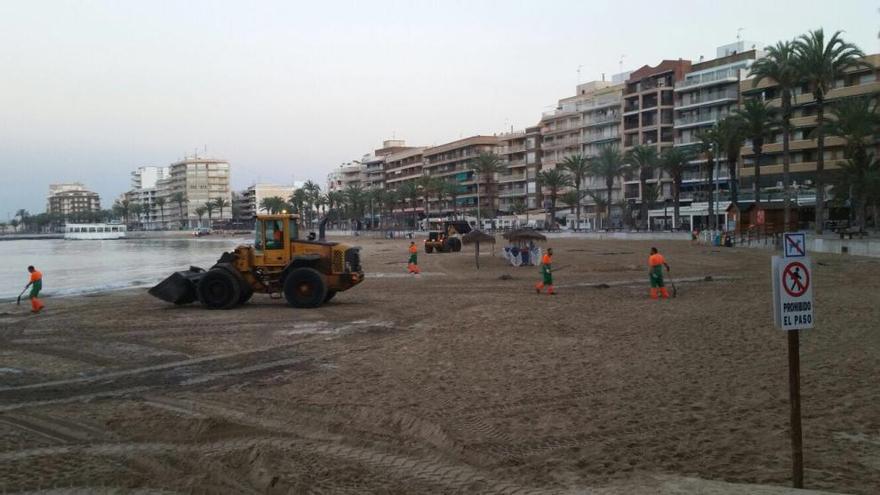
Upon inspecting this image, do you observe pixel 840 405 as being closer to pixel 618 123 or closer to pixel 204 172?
pixel 618 123

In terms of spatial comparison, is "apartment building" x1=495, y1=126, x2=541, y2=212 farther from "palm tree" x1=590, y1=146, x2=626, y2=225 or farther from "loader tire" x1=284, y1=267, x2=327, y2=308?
"loader tire" x1=284, y1=267, x2=327, y2=308

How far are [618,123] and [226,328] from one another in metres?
84.8

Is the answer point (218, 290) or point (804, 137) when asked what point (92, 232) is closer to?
point (804, 137)

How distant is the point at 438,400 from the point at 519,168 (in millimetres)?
104589

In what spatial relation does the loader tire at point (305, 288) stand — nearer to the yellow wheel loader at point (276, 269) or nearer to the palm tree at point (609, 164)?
the yellow wheel loader at point (276, 269)

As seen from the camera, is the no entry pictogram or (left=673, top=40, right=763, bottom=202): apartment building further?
(left=673, top=40, right=763, bottom=202): apartment building

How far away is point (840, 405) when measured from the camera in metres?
7.68

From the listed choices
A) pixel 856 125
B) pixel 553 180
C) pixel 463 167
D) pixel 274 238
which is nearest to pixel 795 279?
pixel 274 238

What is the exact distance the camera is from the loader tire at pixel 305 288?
17.9 metres

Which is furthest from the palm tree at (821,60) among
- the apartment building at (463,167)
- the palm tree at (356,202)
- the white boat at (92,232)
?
the white boat at (92,232)

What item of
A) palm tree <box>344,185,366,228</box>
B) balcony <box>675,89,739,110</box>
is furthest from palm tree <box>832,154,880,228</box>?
palm tree <box>344,185,366,228</box>

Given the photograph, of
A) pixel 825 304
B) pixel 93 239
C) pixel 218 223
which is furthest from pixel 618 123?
pixel 218 223

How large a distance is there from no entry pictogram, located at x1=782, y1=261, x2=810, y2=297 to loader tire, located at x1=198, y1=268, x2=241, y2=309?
50.2ft

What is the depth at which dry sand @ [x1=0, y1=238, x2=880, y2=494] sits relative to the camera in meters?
5.95
